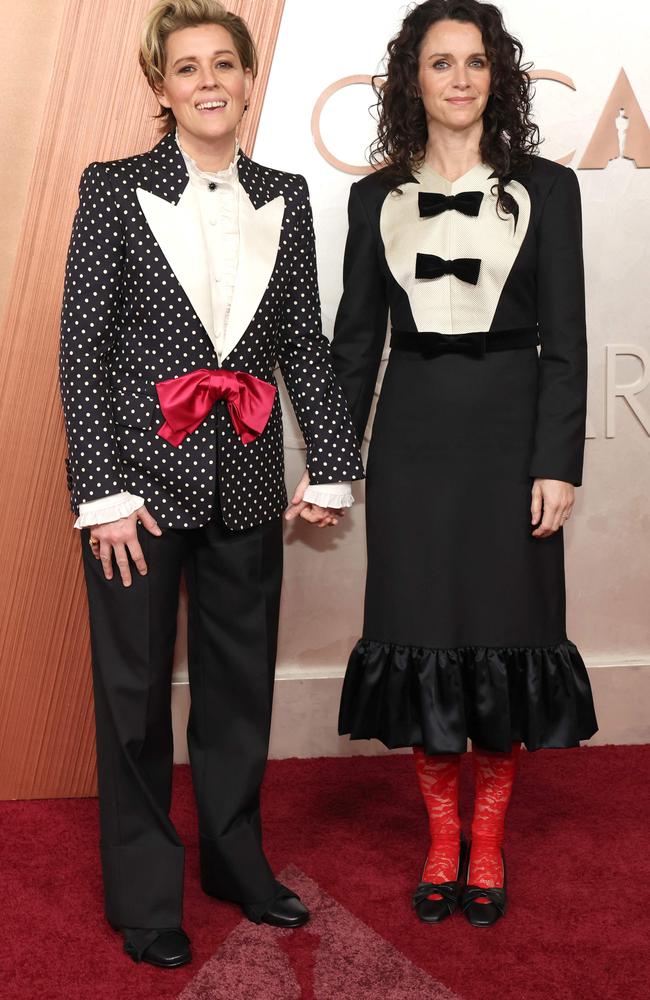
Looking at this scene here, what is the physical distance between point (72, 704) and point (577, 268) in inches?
63.7

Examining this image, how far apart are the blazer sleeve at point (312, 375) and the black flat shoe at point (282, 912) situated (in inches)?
32.5

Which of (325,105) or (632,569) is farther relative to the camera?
(632,569)

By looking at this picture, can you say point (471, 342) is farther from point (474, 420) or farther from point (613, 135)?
point (613, 135)

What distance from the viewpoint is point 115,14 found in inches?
95.7

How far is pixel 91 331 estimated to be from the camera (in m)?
1.84

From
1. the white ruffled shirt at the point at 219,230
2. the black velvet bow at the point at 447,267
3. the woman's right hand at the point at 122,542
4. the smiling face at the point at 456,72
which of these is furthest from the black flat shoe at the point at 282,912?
the smiling face at the point at 456,72

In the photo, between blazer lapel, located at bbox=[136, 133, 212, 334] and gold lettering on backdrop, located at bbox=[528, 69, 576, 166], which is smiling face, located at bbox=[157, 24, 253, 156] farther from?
gold lettering on backdrop, located at bbox=[528, 69, 576, 166]

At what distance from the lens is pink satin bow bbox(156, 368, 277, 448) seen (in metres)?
1.87

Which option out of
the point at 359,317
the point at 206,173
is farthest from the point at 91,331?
the point at 359,317

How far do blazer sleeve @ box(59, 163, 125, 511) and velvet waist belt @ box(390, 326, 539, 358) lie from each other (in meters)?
0.60

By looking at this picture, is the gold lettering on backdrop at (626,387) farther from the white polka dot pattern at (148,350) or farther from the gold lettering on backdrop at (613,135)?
the white polka dot pattern at (148,350)

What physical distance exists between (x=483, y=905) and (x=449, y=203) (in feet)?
4.49

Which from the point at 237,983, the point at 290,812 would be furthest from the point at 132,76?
the point at 237,983

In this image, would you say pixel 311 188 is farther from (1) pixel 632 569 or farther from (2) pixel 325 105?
(1) pixel 632 569
